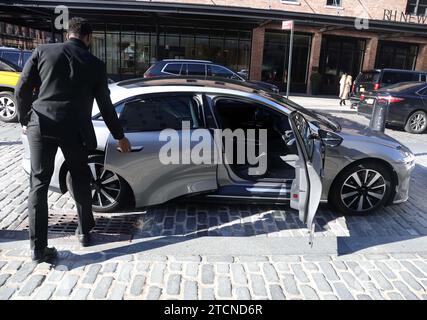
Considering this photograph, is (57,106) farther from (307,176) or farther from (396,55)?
(396,55)

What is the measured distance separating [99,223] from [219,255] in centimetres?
139

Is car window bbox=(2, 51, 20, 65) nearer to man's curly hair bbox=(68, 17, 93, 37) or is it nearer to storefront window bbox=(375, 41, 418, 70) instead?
man's curly hair bbox=(68, 17, 93, 37)

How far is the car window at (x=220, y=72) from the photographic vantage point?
1328cm

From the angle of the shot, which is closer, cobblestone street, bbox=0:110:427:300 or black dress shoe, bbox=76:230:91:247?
cobblestone street, bbox=0:110:427:300

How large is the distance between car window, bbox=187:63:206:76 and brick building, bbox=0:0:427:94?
7793mm

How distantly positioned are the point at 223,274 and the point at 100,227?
4.89 feet

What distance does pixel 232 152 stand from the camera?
14.0ft

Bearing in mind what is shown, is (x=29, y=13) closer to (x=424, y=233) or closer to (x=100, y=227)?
(x=100, y=227)

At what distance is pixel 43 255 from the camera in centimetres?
321

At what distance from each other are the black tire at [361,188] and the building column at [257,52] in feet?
59.7

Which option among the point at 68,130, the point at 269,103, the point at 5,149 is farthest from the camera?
the point at 5,149

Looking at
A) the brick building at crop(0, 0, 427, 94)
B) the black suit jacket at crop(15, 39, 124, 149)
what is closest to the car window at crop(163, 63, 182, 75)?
the brick building at crop(0, 0, 427, 94)

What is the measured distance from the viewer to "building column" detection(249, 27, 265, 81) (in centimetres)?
2145

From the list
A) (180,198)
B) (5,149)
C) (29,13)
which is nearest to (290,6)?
(29,13)
